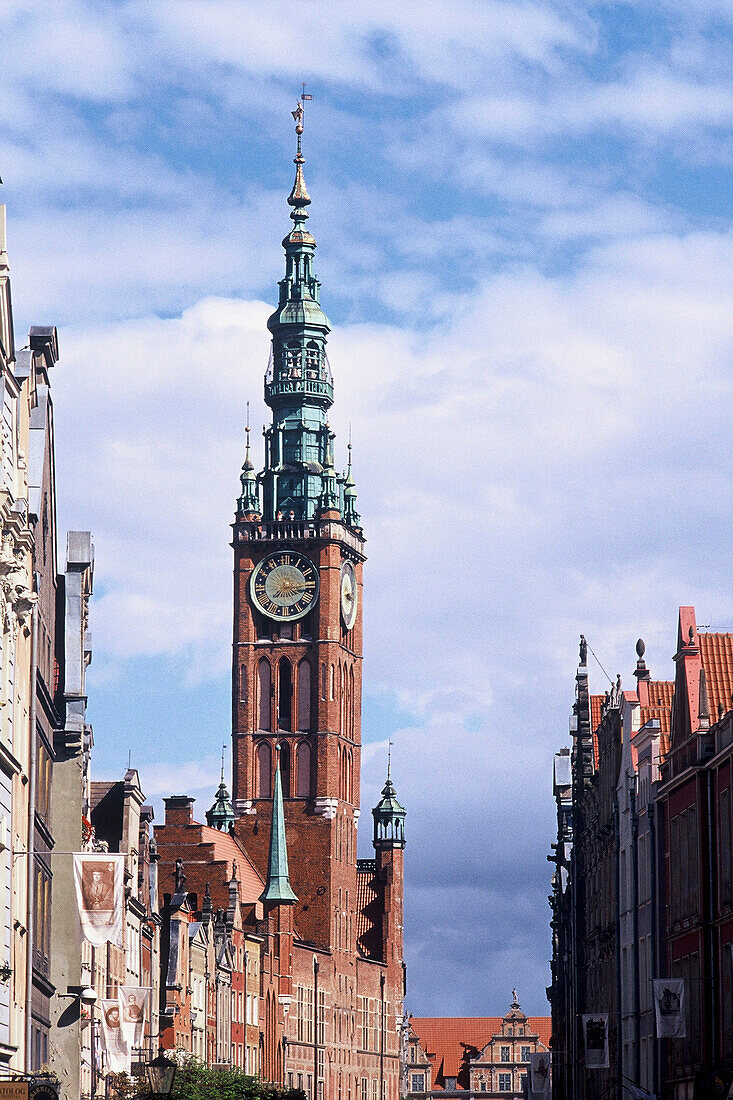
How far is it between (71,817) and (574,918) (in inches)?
1599

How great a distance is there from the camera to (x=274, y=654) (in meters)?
155

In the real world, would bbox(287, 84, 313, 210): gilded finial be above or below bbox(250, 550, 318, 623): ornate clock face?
above

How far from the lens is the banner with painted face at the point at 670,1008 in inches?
1799

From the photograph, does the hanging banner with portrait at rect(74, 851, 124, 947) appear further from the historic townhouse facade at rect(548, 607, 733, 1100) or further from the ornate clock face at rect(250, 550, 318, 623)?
the ornate clock face at rect(250, 550, 318, 623)

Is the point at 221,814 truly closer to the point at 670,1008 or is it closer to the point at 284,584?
the point at 284,584

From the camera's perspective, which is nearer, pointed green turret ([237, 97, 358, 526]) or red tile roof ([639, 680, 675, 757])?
red tile roof ([639, 680, 675, 757])

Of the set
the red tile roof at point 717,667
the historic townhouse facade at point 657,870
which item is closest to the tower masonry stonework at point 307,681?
the historic townhouse facade at point 657,870

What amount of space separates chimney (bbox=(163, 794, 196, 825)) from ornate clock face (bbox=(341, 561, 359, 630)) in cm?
2337

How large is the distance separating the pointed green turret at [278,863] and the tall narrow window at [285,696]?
318 cm

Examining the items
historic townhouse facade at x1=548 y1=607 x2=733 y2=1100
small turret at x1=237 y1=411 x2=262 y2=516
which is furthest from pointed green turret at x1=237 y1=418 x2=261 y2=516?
historic townhouse facade at x1=548 y1=607 x2=733 y2=1100

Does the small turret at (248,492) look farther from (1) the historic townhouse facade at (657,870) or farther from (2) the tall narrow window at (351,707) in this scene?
(1) the historic townhouse facade at (657,870)

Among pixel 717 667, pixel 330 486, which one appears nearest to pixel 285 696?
pixel 330 486

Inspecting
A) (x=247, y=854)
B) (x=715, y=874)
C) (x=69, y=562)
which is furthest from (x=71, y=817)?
(x=247, y=854)

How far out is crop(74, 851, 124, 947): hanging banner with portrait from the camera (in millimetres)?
39094
